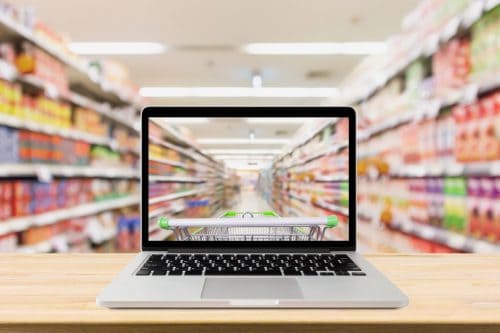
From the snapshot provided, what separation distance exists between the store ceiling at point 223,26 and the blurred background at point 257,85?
0.9 inches

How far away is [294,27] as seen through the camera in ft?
15.8

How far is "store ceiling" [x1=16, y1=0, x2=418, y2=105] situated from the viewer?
171 inches

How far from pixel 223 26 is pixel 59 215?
286cm

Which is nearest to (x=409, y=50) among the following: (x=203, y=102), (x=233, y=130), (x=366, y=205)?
(x=366, y=205)

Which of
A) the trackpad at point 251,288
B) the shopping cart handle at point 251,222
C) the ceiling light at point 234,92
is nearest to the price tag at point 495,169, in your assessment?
the shopping cart handle at point 251,222

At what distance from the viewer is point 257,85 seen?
6152 mm

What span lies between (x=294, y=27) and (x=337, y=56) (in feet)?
3.48

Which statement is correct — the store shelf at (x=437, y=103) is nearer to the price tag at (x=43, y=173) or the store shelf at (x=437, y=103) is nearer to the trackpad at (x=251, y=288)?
the trackpad at (x=251, y=288)

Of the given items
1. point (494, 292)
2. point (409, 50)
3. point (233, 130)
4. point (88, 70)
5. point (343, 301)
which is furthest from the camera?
point (233, 130)

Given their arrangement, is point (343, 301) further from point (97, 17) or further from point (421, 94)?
point (97, 17)

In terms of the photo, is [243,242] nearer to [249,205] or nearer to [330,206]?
[249,205]

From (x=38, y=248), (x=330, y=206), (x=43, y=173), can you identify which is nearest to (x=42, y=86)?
(x=43, y=173)

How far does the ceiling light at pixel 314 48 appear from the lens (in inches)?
206

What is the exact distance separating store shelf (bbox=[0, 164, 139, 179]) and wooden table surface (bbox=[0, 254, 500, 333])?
1.95 m
